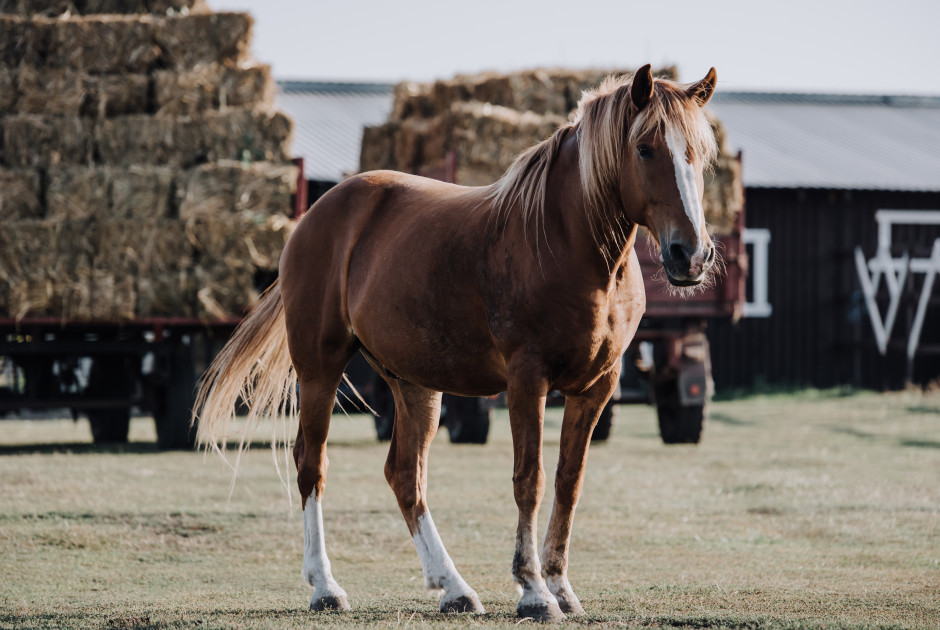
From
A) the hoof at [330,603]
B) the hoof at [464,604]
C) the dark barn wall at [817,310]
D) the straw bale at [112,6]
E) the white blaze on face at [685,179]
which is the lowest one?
the dark barn wall at [817,310]

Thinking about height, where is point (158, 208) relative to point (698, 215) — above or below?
below

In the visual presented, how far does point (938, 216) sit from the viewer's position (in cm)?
2223

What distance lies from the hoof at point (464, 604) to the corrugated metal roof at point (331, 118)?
15972 millimetres

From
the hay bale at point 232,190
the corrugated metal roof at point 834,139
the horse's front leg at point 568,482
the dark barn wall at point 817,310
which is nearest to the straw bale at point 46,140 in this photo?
the hay bale at point 232,190

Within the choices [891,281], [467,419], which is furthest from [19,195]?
[891,281]

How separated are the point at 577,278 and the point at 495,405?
7098 mm

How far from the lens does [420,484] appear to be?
462 cm

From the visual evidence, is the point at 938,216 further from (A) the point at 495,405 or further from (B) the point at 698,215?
(B) the point at 698,215

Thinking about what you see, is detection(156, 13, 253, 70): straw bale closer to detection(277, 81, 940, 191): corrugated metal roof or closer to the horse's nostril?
the horse's nostril

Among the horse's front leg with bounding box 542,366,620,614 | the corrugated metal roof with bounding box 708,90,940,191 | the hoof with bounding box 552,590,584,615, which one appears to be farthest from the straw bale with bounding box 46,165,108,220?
the corrugated metal roof with bounding box 708,90,940,191

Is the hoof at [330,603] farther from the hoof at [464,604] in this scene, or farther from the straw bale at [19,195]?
the straw bale at [19,195]

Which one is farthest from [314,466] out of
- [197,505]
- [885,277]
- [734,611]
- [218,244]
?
[885,277]

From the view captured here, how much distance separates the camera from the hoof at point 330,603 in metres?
4.33

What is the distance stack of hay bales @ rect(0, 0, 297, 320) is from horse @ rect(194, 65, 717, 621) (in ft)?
18.4
